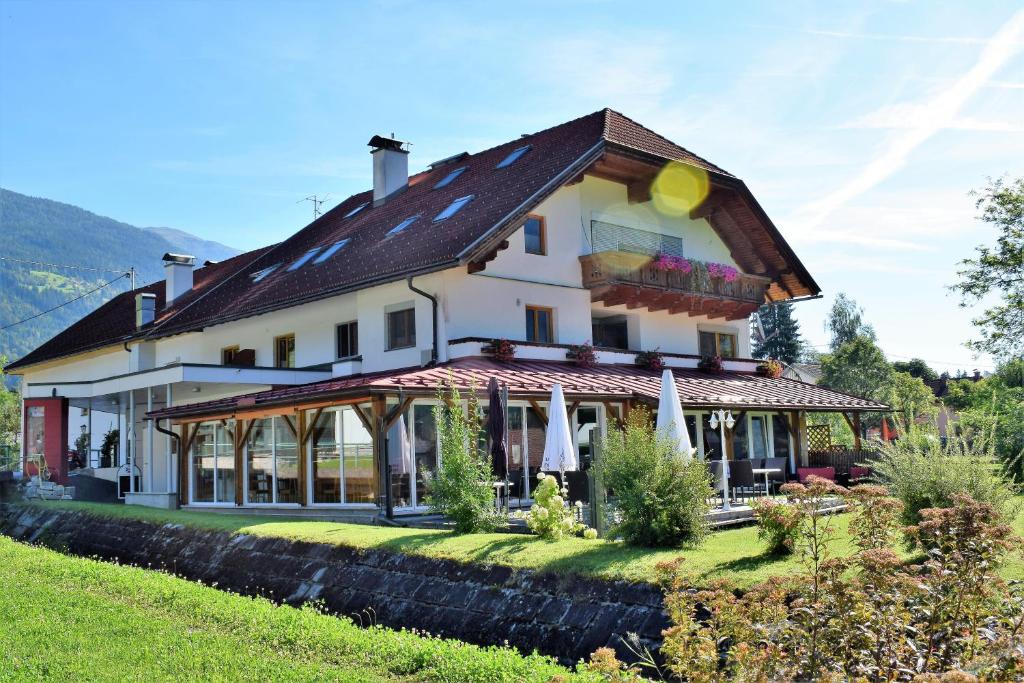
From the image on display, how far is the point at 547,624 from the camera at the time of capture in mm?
8883

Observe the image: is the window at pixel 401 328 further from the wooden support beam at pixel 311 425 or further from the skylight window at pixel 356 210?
the skylight window at pixel 356 210

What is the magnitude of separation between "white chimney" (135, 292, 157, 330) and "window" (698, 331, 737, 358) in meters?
17.5

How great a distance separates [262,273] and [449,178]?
6.33 m

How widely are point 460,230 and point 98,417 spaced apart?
67.6 ft

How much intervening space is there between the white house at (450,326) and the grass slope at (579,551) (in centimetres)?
333

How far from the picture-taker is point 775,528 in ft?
30.1

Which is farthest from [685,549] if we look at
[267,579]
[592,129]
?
[592,129]

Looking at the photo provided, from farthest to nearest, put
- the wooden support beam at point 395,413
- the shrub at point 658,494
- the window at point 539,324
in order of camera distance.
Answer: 1. the window at point 539,324
2. the wooden support beam at point 395,413
3. the shrub at point 658,494

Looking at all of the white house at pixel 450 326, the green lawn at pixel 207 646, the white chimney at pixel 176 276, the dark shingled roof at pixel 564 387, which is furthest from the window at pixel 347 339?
the green lawn at pixel 207 646

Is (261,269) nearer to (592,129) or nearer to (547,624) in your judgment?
(592,129)

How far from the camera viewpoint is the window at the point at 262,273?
28.2m

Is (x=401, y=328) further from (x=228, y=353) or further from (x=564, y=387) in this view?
(x=228, y=353)

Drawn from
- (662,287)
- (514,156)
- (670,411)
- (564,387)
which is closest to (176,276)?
(514,156)

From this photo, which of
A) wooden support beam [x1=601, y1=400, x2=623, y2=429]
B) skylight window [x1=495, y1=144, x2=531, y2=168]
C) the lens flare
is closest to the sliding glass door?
wooden support beam [x1=601, y1=400, x2=623, y2=429]
